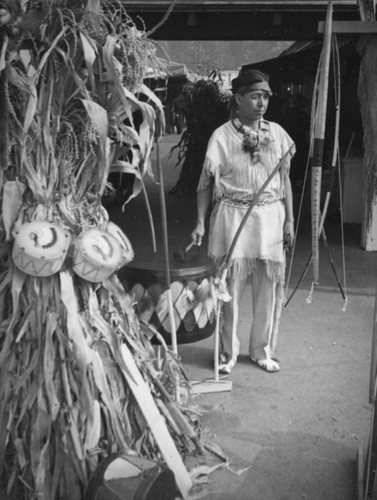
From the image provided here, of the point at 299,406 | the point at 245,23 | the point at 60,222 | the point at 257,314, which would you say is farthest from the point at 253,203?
the point at 245,23

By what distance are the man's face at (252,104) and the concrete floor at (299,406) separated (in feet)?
2.91

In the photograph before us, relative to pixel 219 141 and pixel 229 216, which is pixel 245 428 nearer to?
pixel 229 216

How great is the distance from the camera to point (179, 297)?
12.2ft

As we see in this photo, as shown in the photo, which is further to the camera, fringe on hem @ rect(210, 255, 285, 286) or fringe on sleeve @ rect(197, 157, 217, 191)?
fringe on hem @ rect(210, 255, 285, 286)

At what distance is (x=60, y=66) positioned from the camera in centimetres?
285

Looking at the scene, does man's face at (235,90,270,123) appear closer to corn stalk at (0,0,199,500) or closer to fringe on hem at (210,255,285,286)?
fringe on hem at (210,255,285,286)

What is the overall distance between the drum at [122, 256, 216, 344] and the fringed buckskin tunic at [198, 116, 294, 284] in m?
0.42

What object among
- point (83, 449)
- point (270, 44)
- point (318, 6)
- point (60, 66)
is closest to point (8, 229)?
point (60, 66)

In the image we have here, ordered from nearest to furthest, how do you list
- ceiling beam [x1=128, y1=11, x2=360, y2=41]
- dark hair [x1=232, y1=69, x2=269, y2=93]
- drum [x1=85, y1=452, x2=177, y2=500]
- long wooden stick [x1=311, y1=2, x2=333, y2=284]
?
drum [x1=85, y1=452, x2=177, y2=500], long wooden stick [x1=311, y1=2, x2=333, y2=284], dark hair [x1=232, y1=69, x2=269, y2=93], ceiling beam [x1=128, y1=11, x2=360, y2=41]

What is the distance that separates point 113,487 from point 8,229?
3.61 ft

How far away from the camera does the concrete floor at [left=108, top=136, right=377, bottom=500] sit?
3312mm

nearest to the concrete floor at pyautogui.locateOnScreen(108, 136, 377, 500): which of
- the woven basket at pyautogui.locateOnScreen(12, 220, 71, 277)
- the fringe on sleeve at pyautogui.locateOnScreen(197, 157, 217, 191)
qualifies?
the fringe on sleeve at pyautogui.locateOnScreen(197, 157, 217, 191)

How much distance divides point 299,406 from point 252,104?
5.76 ft

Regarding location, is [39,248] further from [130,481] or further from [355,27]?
[355,27]
